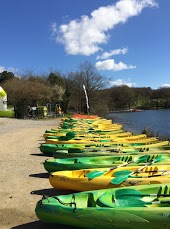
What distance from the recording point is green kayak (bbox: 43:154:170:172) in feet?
23.3

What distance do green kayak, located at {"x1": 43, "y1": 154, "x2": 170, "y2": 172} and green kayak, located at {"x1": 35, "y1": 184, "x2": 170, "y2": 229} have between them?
188 centimetres

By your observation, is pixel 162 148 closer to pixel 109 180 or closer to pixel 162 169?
pixel 162 169

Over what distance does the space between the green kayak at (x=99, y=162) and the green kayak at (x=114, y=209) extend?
1.88m

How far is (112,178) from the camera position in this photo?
19.1 feet

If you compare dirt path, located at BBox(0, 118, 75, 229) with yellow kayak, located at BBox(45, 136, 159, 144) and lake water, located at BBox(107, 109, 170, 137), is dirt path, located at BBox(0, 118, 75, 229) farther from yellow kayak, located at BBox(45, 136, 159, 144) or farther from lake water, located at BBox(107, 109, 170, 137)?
lake water, located at BBox(107, 109, 170, 137)

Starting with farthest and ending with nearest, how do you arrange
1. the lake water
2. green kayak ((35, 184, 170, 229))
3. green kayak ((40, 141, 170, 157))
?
the lake water < green kayak ((40, 141, 170, 157)) < green kayak ((35, 184, 170, 229))

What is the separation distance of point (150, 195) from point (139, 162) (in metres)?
2.44

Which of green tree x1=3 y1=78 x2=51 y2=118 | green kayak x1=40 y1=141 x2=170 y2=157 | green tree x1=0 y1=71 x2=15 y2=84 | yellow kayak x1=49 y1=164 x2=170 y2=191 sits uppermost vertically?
green tree x1=0 y1=71 x2=15 y2=84

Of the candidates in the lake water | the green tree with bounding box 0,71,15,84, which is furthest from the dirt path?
the green tree with bounding box 0,71,15,84

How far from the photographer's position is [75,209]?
442cm

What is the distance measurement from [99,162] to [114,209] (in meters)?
3.34

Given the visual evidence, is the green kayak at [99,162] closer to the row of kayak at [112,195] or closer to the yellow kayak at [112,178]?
the row of kayak at [112,195]

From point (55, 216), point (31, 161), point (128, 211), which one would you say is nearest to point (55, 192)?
point (55, 216)

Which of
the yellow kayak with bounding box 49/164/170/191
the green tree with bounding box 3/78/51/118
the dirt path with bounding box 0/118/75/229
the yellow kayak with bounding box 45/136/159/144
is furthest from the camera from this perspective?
the green tree with bounding box 3/78/51/118
